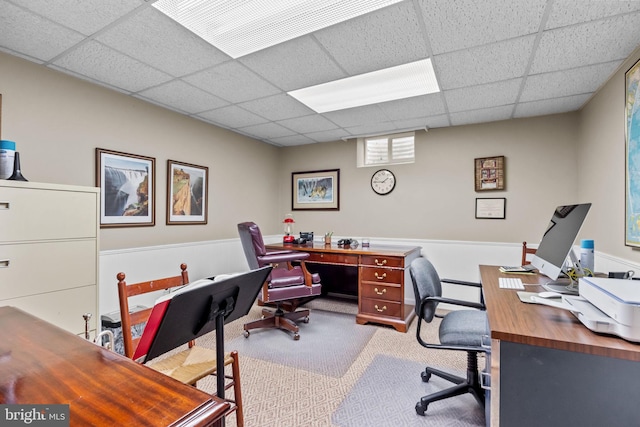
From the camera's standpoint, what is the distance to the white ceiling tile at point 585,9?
166 cm

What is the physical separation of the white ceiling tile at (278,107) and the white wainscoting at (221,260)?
6.00ft

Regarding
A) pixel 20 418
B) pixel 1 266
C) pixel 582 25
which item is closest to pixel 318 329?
pixel 1 266

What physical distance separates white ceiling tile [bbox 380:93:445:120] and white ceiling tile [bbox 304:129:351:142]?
0.88 metres

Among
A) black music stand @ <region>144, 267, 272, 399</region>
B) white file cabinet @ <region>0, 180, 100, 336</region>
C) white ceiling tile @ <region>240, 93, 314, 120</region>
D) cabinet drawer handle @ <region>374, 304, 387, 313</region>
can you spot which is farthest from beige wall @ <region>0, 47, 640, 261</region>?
black music stand @ <region>144, 267, 272, 399</region>

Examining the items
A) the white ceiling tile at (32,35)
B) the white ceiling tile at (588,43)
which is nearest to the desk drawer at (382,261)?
the white ceiling tile at (588,43)

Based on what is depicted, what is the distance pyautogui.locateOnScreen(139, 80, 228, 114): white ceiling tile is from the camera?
283cm

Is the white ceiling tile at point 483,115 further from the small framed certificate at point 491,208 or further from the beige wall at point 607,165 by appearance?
the small framed certificate at point 491,208

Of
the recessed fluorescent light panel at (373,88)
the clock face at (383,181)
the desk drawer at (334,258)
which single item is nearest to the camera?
the recessed fluorescent light panel at (373,88)

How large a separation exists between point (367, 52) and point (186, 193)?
2.66 metres

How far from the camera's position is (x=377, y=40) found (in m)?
2.05

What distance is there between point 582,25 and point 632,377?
79.5 inches

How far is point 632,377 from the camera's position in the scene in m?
1.03

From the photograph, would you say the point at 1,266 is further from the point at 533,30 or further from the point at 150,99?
the point at 533,30

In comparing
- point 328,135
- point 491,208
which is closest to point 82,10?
point 328,135
